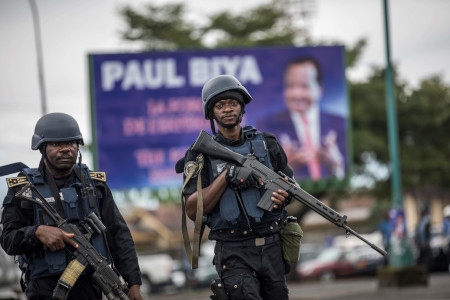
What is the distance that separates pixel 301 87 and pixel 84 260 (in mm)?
19756

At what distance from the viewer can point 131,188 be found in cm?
2622

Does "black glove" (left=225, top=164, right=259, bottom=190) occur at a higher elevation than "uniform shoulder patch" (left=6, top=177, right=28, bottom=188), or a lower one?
lower

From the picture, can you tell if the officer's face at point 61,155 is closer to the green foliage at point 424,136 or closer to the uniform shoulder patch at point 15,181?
the uniform shoulder patch at point 15,181

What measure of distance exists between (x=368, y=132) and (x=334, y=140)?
46.8ft

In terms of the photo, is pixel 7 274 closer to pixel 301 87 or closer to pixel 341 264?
pixel 301 87

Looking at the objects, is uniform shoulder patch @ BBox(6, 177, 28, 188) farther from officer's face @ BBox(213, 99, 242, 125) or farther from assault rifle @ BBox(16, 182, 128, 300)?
officer's face @ BBox(213, 99, 242, 125)

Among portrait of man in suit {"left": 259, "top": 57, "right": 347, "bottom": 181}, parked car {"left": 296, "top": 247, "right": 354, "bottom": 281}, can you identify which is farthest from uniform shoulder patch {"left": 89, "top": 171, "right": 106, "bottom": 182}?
parked car {"left": 296, "top": 247, "right": 354, "bottom": 281}

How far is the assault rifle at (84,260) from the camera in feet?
23.5

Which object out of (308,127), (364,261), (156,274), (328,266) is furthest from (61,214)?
(328,266)

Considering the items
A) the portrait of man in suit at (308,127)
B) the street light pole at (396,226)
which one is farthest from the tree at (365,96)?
the street light pole at (396,226)

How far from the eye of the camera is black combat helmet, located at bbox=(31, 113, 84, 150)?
287 inches

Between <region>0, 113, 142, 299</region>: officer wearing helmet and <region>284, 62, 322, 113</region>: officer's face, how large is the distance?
62.6 feet

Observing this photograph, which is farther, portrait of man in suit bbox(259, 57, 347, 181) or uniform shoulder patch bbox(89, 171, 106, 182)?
portrait of man in suit bbox(259, 57, 347, 181)

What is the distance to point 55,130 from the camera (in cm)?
731
